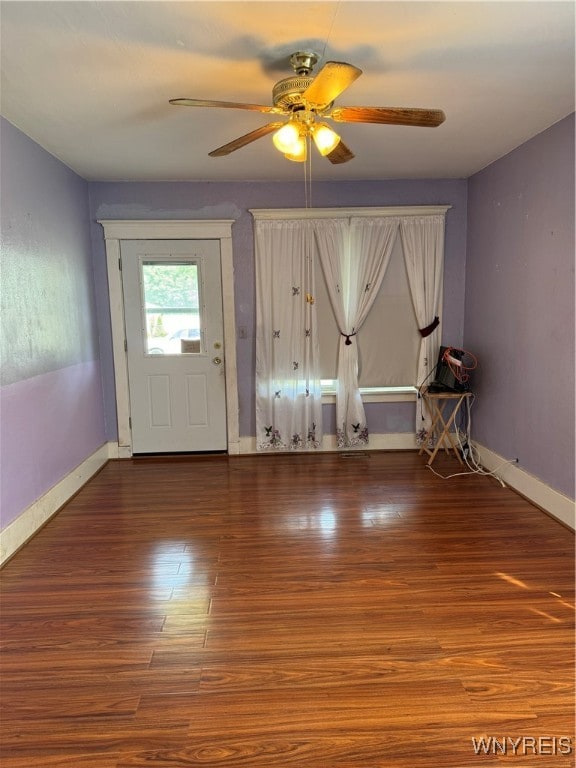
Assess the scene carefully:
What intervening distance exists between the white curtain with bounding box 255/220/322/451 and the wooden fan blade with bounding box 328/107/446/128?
2.15 metres

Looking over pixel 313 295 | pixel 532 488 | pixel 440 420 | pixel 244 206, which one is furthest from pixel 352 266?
pixel 532 488

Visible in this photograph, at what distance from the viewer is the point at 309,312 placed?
14.6 feet

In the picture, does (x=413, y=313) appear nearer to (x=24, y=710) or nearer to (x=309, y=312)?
(x=309, y=312)

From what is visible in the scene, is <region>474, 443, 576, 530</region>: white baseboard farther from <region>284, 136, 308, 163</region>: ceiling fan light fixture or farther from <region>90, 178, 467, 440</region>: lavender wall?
<region>284, 136, 308, 163</region>: ceiling fan light fixture

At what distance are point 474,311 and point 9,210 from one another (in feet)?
12.4

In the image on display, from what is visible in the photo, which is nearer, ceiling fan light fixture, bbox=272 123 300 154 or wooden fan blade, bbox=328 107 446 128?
wooden fan blade, bbox=328 107 446 128

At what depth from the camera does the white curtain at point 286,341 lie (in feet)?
14.4

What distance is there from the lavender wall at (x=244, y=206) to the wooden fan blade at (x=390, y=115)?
2240 millimetres

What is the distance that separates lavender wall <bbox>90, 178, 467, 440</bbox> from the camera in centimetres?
434

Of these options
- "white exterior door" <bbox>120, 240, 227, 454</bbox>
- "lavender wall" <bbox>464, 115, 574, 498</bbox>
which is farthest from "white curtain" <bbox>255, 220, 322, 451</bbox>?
"lavender wall" <bbox>464, 115, 574, 498</bbox>

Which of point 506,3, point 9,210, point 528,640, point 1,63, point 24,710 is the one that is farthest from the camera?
point 9,210

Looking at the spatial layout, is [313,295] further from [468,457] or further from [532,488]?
[532,488]

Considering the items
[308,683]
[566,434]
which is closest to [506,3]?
[566,434]

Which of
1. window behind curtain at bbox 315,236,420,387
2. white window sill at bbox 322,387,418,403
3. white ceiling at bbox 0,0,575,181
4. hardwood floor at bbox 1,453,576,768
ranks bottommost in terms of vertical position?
hardwood floor at bbox 1,453,576,768
